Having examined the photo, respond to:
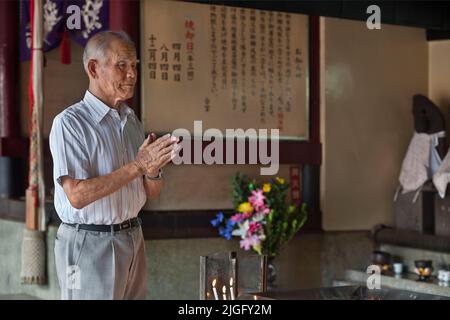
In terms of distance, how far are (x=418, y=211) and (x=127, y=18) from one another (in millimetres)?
2220

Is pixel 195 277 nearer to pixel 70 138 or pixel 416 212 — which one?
pixel 416 212

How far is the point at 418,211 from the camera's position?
A: 569cm

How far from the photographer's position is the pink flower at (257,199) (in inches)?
209

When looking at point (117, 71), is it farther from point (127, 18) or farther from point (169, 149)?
point (127, 18)

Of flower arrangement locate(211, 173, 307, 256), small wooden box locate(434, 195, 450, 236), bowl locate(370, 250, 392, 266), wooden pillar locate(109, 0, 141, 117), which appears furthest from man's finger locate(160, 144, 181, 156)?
bowl locate(370, 250, 392, 266)

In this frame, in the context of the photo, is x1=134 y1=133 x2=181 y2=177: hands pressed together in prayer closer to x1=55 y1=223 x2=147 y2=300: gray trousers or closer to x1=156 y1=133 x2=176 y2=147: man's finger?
x1=156 y1=133 x2=176 y2=147: man's finger

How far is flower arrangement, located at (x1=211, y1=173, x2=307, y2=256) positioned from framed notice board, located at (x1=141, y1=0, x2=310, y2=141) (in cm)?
39

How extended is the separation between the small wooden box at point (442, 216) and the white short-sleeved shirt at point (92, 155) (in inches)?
125

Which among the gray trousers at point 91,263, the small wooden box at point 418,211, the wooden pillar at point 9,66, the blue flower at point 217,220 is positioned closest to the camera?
the gray trousers at point 91,263

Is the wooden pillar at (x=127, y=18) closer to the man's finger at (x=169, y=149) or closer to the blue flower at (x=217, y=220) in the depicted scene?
the blue flower at (x=217, y=220)

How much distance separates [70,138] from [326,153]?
3372mm

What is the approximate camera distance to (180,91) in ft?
17.6

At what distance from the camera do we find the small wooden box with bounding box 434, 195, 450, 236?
548 centimetres

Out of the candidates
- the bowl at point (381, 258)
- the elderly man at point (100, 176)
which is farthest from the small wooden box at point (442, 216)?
the elderly man at point (100, 176)
